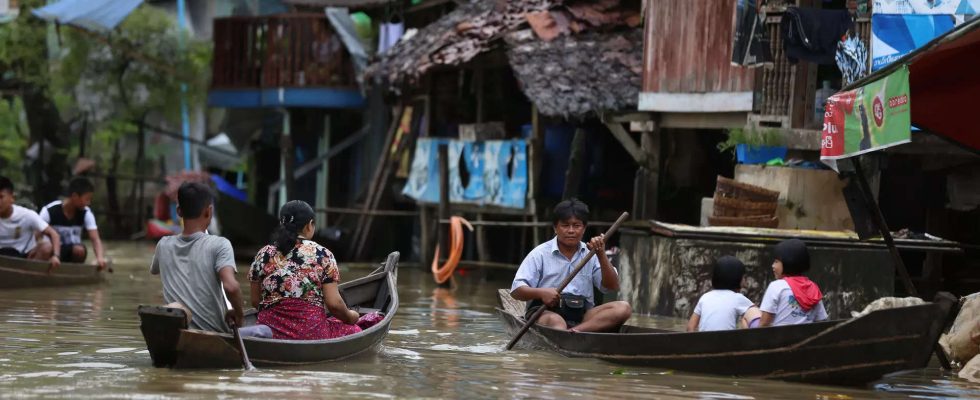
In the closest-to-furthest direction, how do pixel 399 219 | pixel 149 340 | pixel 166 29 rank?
pixel 149 340 → pixel 399 219 → pixel 166 29

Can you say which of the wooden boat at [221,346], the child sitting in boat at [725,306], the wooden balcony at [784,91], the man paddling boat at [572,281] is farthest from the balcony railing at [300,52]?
the child sitting in boat at [725,306]

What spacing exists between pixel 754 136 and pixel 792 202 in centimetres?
96

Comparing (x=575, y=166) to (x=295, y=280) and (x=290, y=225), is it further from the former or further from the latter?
(x=290, y=225)

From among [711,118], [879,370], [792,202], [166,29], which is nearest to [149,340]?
[879,370]

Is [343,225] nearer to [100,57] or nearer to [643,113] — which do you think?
[100,57]

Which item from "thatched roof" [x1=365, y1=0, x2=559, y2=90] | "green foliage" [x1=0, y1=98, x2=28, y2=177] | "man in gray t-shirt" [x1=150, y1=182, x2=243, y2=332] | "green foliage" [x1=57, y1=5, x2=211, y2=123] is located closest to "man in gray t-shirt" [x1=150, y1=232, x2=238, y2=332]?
"man in gray t-shirt" [x1=150, y1=182, x2=243, y2=332]

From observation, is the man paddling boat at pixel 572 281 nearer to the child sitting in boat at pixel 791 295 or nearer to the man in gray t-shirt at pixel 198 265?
the child sitting in boat at pixel 791 295

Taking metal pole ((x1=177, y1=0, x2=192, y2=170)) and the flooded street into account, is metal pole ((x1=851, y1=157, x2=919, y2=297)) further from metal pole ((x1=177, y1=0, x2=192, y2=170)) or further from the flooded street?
metal pole ((x1=177, y1=0, x2=192, y2=170))

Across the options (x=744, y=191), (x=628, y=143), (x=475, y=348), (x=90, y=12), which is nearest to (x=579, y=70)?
(x=628, y=143)

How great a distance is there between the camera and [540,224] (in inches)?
722

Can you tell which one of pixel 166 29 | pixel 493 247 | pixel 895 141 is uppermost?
pixel 166 29

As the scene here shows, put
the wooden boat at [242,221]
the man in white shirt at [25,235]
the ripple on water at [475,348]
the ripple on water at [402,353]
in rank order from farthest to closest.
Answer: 1. the wooden boat at [242,221]
2. the man in white shirt at [25,235]
3. the ripple on water at [475,348]
4. the ripple on water at [402,353]

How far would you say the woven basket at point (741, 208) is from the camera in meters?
14.1

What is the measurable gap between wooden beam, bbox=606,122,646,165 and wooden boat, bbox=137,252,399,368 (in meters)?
7.22
